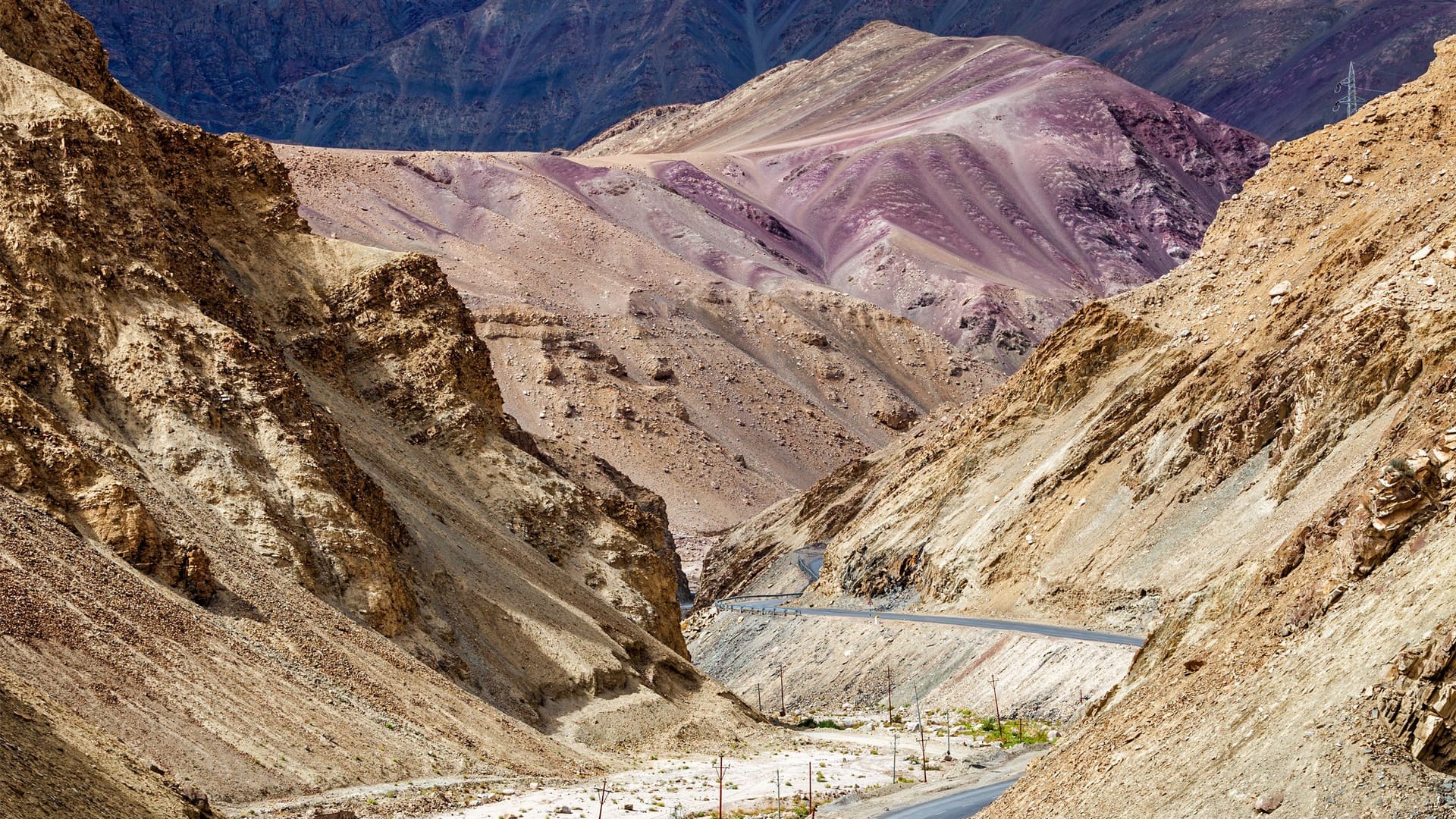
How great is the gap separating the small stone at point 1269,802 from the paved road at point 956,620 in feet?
92.6

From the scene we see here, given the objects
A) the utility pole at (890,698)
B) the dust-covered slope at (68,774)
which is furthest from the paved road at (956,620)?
the dust-covered slope at (68,774)

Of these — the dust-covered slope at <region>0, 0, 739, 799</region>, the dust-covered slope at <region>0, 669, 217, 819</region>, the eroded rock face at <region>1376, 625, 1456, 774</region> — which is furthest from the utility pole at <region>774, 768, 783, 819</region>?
the eroded rock face at <region>1376, 625, 1456, 774</region>

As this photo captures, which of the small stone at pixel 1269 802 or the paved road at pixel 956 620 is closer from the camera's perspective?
the small stone at pixel 1269 802

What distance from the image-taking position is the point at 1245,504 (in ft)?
162

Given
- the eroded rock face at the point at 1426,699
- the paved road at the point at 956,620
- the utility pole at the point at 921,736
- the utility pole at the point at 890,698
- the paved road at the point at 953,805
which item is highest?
the paved road at the point at 956,620

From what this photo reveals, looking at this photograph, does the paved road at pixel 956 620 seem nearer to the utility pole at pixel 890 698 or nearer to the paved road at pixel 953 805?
the utility pole at pixel 890 698

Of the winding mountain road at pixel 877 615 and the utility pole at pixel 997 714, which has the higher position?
the winding mountain road at pixel 877 615

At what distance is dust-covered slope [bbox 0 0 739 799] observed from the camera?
28.5 metres

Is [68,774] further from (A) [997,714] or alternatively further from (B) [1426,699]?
(A) [997,714]

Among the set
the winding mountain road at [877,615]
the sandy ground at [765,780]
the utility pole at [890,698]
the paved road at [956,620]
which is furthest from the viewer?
the utility pole at [890,698]

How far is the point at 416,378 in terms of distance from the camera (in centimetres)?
5022

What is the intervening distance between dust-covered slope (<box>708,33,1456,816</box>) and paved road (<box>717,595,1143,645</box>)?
114cm

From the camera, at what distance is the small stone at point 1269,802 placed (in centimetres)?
1803

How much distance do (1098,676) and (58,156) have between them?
2745 centimetres
